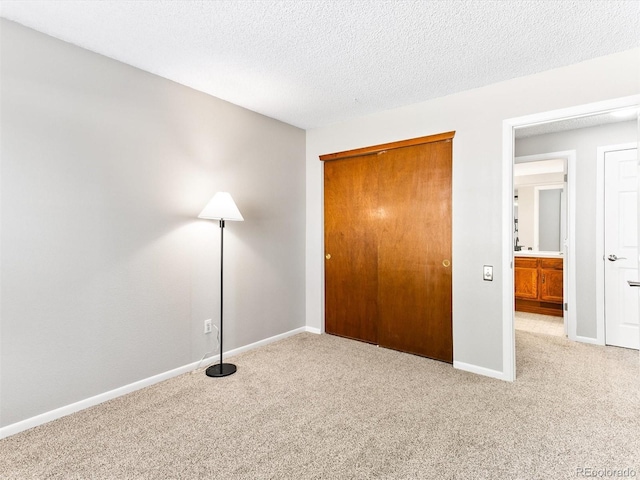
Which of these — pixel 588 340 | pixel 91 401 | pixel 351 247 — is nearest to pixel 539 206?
pixel 588 340

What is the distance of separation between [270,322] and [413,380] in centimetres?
164

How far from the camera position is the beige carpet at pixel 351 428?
172 cm

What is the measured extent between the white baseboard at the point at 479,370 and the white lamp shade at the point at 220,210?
91.3 inches

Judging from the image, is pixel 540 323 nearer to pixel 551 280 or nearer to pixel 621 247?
pixel 551 280

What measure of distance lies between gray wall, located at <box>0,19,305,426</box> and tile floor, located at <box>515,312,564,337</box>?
345 cm

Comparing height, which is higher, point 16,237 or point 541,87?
point 541,87

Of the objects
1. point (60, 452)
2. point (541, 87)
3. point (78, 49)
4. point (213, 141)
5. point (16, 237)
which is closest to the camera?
A: point (60, 452)

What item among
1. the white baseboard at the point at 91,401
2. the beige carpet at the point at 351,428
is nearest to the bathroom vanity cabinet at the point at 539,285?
the beige carpet at the point at 351,428

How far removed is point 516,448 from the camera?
1.86 metres

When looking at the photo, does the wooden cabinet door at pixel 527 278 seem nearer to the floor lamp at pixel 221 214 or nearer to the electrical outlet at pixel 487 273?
the electrical outlet at pixel 487 273

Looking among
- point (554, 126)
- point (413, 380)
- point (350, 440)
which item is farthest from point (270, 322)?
point (554, 126)

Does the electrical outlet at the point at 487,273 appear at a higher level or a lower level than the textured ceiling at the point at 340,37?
lower

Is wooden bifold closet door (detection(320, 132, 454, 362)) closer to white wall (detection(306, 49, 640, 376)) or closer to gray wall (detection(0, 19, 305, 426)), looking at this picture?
white wall (detection(306, 49, 640, 376))

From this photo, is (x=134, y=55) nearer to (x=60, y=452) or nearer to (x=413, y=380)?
(x=60, y=452)
